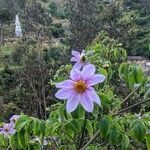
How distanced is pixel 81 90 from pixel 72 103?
0.06 metres

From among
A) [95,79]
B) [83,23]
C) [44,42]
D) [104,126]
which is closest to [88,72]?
[95,79]

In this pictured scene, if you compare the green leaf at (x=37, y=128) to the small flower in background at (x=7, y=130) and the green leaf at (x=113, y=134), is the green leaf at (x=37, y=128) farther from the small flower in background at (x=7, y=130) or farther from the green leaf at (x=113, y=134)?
the small flower in background at (x=7, y=130)

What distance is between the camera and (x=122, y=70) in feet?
6.32

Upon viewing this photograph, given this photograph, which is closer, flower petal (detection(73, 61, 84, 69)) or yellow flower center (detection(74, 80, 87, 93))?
yellow flower center (detection(74, 80, 87, 93))

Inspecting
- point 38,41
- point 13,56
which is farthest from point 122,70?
point 13,56

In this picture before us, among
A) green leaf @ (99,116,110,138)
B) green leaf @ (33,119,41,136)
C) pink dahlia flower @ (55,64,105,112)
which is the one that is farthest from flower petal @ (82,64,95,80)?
green leaf @ (33,119,41,136)

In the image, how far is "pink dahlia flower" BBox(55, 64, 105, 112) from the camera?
62.9 inches

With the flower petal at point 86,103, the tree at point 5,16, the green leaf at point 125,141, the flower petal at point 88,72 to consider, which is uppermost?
the tree at point 5,16

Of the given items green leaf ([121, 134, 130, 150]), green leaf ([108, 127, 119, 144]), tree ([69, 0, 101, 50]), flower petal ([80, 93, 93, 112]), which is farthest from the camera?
tree ([69, 0, 101, 50])

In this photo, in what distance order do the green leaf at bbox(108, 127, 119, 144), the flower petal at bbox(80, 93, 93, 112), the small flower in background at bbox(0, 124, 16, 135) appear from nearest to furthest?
the flower petal at bbox(80, 93, 93, 112) → the green leaf at bbox(108, 127, 119, 144) → the small flower in background at bbox(0, 124, 16, 135)

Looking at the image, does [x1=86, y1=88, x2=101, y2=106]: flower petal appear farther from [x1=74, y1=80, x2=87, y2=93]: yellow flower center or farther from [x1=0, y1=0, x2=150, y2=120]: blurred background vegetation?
[x1=0, y1=0, x2=150, y2=120]: blurred background vegetation

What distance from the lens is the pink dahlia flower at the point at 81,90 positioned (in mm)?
1597

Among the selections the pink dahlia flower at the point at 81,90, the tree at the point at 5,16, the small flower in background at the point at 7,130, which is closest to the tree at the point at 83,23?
the tree at the point at 5,16

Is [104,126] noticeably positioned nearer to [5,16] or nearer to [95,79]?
[95,79]
